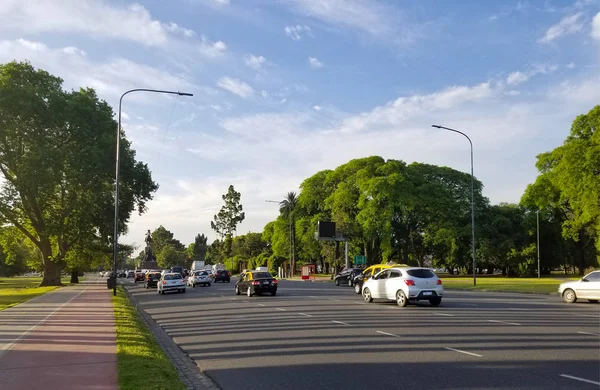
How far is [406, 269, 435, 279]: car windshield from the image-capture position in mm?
21922

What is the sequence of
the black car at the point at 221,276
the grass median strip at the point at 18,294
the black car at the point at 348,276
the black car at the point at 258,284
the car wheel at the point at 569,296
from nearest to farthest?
the car wheel at the point at 569,296 < the grass median strip at the point at 18,294 < the black car at the point at 258,284 < the black car at the point at 348,276 < the black car at the point at 221,276

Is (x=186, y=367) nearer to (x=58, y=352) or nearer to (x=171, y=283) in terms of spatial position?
(x=58, y=352)

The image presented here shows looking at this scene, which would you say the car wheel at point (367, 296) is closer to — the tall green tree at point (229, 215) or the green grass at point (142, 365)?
the green grass at point (142, 365)

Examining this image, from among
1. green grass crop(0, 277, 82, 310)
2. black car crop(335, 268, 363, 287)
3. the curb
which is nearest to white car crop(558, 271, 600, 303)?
the curb

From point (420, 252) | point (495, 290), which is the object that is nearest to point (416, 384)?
point (495, 290)

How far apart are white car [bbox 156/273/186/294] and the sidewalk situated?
63.1 ft

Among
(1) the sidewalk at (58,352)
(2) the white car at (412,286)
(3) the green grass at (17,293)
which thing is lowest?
(3) the green grass at (17,293)

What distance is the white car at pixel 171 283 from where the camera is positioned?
3833cm

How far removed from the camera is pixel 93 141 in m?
45.7

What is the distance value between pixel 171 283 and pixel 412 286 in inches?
855

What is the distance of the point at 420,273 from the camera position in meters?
22.0

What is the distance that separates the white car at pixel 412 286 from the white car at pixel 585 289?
22.9ft

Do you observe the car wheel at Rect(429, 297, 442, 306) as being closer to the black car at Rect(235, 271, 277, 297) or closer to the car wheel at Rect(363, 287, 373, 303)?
the car wheel at Rect(363, 287, 373, 303)

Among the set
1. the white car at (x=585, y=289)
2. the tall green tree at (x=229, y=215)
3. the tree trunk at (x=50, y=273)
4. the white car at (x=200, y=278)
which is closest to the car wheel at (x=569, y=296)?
the white car at (x=585, y=289)
